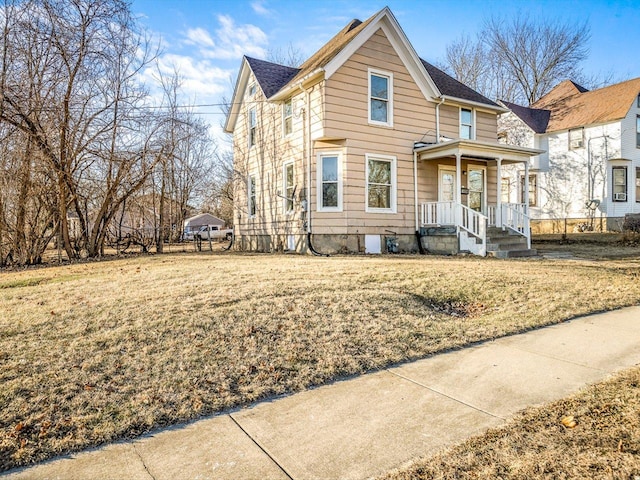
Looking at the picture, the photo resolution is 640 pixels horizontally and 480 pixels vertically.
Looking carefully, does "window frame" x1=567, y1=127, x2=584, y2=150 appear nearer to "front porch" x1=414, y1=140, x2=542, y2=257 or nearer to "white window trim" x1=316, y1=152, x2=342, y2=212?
"front porch" x1=414, y1=140, x2=542, y2=257

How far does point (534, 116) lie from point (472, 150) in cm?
1520

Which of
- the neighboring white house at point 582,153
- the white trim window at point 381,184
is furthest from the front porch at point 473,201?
the neighboring white house at point 582,153

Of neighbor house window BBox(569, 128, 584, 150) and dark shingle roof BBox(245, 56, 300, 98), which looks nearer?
dark shingle roof BBox(245, 56, 300, 98)

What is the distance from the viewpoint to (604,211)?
68.7ft

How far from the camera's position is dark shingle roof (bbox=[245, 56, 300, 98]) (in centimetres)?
1511

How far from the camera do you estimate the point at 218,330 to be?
14.6 feet

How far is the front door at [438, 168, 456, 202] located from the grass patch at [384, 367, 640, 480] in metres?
11.5

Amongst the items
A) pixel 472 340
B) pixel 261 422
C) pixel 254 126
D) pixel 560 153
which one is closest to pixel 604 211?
pixel 560 153

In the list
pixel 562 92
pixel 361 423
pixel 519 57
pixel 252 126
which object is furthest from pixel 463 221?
pixel 519 57

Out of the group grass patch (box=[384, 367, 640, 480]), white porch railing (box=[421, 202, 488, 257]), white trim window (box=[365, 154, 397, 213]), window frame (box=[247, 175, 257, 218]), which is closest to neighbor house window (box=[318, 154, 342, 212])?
white trim window (box=[365, 154, 397, 213])

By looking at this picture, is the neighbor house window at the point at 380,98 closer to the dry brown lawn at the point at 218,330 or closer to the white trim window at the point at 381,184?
the white trim window at the point at 381,184

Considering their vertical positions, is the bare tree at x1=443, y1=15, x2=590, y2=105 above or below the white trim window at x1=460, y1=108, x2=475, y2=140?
above

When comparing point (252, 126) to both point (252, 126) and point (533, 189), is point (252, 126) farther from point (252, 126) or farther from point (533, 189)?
point (533, 189)

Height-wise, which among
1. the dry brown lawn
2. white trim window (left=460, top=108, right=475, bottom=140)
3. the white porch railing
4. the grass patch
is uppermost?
white trim window (left=460, top=108, right=475, bottom=140)
